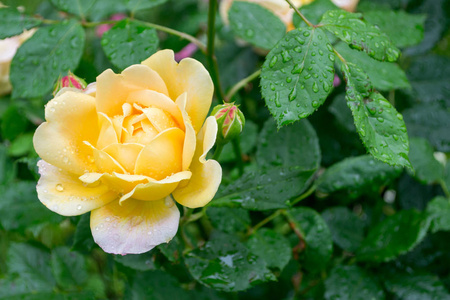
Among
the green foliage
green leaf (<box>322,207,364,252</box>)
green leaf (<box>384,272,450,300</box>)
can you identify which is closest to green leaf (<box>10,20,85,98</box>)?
the green foliage

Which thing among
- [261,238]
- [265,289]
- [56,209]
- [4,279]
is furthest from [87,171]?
[265,289]

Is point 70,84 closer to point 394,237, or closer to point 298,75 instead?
point 298,75

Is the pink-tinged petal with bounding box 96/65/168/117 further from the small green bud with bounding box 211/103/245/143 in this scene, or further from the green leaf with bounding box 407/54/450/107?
the green leaf with bounding box 407/54/450/107

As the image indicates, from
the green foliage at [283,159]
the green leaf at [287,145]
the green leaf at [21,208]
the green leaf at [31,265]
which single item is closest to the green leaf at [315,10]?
the green foliage at [283,159]

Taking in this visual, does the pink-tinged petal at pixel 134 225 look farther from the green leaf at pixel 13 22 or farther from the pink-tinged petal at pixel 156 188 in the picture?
the green leaf at pixel 13 22

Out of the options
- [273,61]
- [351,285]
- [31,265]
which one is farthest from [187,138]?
[31,265]

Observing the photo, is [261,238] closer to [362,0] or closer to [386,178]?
[386,178]

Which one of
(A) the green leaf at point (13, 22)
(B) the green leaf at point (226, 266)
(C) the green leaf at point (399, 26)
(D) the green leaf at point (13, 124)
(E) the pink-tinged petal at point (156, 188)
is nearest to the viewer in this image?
(E) the pink-tinged petal at point (156, 188)
